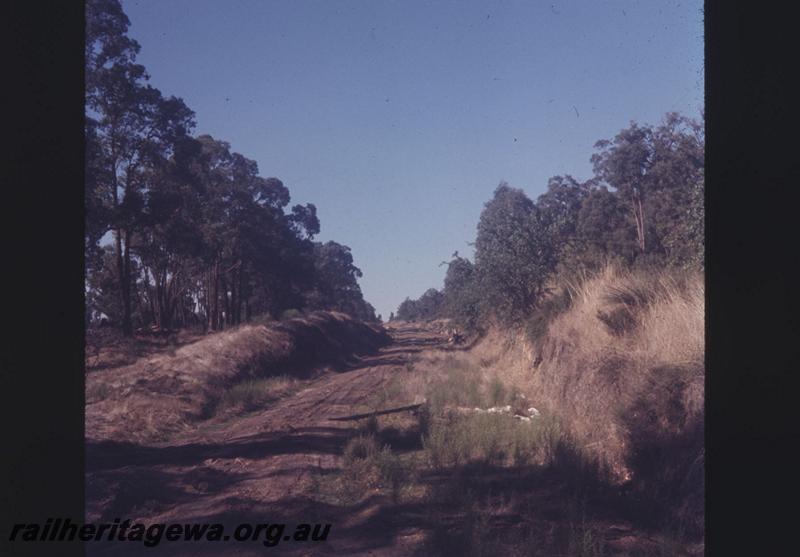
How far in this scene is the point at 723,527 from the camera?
10.0 ft

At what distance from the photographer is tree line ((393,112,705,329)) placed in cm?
2077

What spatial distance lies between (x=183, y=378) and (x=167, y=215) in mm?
10176

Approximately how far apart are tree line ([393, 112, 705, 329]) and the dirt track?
9716 mm

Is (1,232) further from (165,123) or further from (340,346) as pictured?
(340,346)

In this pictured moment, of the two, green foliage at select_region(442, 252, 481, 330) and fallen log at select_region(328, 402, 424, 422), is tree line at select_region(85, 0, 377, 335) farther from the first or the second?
green foliage at select_region(442, 252, 481, 330)

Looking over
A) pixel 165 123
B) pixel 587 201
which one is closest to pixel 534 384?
pixel 165 123

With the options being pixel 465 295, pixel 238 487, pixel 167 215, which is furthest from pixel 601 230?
pixel 238 487

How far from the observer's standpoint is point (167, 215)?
26281 mm

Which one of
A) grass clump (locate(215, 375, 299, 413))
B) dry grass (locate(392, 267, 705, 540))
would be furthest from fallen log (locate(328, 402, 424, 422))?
grass clump (locate(215, 375, 299, 413))

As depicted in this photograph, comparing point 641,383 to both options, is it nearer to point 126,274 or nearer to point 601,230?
point 126,274

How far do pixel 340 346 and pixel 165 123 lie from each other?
22763 mm

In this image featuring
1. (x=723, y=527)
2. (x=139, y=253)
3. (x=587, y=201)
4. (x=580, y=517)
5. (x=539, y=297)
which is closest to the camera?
(x=723, y=527)

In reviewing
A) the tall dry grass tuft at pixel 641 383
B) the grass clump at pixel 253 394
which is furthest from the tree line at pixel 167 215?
the tall dry grass tuft at pixel 641 383

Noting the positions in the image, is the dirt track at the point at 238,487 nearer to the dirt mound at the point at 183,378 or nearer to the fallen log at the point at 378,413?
the fallen log at the point at 378,413
